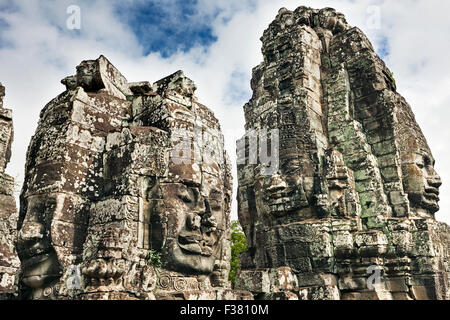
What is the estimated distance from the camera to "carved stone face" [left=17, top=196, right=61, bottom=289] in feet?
16.6

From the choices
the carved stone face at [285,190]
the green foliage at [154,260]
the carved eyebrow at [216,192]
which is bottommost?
the green foliage at [154,260]

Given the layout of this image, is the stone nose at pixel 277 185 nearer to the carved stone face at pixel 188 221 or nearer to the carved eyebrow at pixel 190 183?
the carved stone face at pixel 188 221

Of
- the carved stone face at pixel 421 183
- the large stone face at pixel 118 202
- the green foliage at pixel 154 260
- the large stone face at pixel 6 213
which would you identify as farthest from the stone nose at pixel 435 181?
the large stone face at pixel 6 213

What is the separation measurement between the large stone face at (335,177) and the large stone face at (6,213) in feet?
14.2

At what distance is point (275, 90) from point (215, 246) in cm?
811

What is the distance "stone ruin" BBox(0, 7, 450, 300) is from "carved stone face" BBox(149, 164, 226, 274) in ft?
0.06

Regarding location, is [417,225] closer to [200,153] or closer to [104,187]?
[200,153]

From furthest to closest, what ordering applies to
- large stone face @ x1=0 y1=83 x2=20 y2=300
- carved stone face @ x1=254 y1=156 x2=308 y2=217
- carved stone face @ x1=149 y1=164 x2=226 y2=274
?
carved stone face @ x1=254 y1=156 x2=308 y2=217 → large stone face @ x1=0 y1=83 x2=20 y2=300 → carved stone face @ x1=149 y1=164 x2=226 y2=274

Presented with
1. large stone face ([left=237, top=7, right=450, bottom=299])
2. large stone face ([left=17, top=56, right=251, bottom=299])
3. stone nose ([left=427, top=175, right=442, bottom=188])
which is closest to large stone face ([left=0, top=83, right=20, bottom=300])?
large stone face ([left=17, top=56, right=251, bottom=299])

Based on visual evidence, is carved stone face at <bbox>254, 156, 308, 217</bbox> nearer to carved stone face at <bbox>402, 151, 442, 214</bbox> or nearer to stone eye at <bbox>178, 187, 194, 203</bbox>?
carved stone face at <bbox>402, 151, 442, 214</bbox>

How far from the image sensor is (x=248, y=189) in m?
13.1

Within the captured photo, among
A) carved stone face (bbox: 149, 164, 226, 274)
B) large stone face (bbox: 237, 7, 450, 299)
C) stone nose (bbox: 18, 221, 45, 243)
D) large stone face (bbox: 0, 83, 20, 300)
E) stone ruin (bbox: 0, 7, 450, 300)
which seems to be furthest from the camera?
large stone face (bbox: 237, 7, 450, 299)

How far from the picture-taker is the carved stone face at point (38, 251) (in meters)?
5.07

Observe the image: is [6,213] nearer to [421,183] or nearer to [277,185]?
[277,185]
